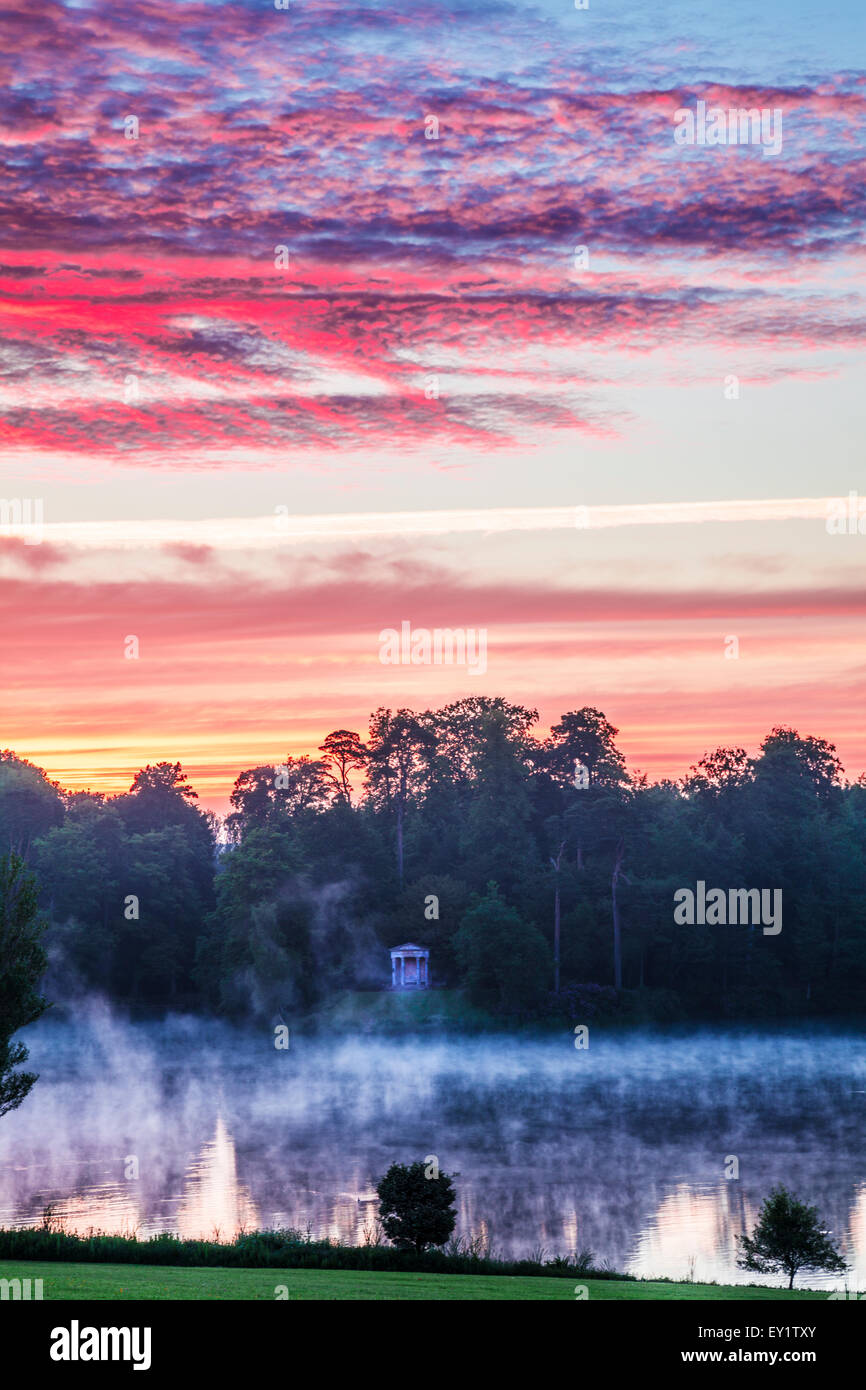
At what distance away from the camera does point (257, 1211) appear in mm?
41625

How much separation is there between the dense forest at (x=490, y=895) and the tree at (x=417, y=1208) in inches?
2227

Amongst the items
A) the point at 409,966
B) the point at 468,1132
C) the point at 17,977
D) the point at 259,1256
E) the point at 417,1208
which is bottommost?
the point at 259,1256

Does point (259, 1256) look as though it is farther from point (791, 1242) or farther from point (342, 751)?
point (342, 751)

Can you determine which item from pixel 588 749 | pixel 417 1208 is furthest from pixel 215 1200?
pixel 588 749

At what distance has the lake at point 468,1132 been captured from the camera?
40.4 meters

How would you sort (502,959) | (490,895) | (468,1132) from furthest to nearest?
(490,895)
(502,959)
(468,1132)

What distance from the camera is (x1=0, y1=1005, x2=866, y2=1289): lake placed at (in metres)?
40.4

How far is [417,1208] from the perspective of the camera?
28.9 meters

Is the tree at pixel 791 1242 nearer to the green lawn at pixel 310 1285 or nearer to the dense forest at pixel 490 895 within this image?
the green lawn at pixel 310 1285

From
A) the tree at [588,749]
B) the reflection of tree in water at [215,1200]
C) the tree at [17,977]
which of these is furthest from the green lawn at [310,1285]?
the tree at [588,749]

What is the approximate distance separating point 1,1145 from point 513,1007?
126 feet

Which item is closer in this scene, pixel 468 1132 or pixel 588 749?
pixel 468 1132

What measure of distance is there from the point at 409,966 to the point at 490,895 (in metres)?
7.59

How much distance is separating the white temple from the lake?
6.72 meters
